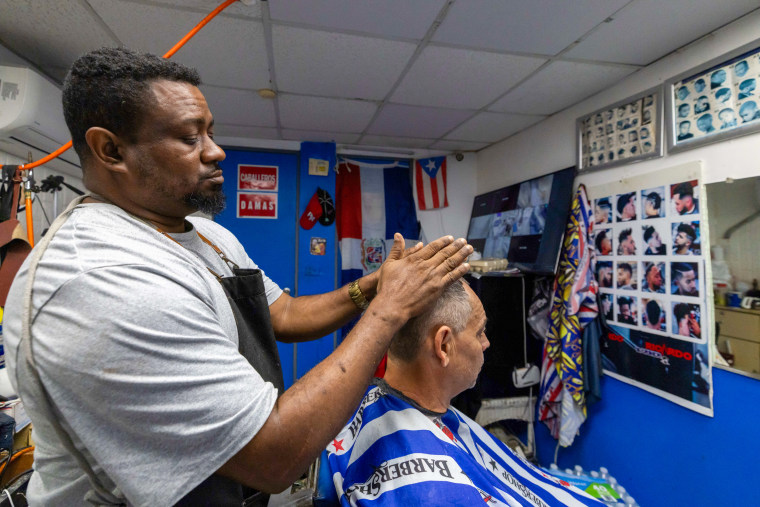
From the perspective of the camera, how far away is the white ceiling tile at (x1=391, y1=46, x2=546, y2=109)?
6.13 ft

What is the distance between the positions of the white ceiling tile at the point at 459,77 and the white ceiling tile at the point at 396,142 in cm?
76

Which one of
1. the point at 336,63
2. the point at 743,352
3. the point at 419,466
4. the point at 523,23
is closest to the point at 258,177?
the point at 336,63

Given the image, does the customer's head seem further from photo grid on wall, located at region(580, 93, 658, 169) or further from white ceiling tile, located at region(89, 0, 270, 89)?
photo grid on wall, located at region(580, 93, 658, 169)

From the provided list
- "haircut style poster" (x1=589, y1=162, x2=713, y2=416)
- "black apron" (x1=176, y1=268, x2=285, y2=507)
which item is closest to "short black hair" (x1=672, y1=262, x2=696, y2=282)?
"haircut style poster" (x1=589, y1=162, x2=713, y2=416)

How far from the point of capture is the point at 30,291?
1.86 feet

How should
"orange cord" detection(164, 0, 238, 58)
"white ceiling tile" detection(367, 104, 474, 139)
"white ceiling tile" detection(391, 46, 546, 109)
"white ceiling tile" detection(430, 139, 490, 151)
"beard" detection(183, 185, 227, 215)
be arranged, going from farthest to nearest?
"white ceiling tile" detection(430, 139, 490, 151), "white ceiling tile" detection(367, 104, 474, 139), "white ceiling tile" detection(391, 46, 546, 109), "orange cord" detection(164, 0, 238, 58), "beard" detection(183, 185, 227, 215)

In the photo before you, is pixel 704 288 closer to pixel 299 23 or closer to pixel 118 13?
pixel 299 23

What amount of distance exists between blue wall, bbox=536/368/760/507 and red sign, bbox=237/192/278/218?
3018 mm

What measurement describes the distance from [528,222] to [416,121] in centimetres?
119

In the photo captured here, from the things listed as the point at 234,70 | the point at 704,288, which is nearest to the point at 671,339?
the point at 704,288

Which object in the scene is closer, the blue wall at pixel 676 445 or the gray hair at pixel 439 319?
the gray hair at pixel 439 319

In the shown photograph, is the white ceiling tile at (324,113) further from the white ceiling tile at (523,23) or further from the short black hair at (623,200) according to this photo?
the short black hair at (623,200)

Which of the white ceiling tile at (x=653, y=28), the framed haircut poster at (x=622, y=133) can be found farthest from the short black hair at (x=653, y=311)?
the white ceiling tile at (x=653, y=28)

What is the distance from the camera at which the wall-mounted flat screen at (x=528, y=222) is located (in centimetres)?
247
